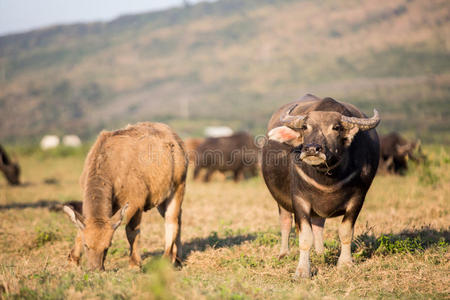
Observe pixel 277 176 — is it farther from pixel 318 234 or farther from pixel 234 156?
pixel 234 156

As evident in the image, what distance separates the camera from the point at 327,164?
6.19 meters

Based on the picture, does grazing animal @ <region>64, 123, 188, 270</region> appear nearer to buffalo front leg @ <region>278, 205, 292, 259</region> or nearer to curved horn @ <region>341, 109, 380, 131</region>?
buffalo front leg @ <region>278, 205, 292, 259</region>

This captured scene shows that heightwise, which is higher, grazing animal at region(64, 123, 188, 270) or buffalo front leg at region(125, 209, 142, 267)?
grazing animal at region(64, 123, 188, 270)

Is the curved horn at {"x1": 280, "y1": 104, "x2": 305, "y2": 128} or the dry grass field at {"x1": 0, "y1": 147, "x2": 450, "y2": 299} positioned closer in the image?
the dry grass field at {"x1": 0, "y1": 147, "x2": 450, "y2": 299}

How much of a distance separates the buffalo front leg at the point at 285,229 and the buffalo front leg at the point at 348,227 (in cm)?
105

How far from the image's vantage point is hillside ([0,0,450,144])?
79.8m

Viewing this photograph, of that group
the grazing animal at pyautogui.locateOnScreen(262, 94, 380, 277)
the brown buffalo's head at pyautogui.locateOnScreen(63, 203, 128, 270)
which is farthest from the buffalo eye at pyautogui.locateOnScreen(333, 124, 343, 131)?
the brown buffalo's head at pyautogui.locateOnScreen(63, 203, 128, 270)

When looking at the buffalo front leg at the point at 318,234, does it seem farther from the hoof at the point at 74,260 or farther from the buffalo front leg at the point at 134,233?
the hoof at the point at 74,260

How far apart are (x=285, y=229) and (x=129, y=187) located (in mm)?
2531

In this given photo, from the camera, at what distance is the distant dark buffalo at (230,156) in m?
19.9

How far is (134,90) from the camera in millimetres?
129375

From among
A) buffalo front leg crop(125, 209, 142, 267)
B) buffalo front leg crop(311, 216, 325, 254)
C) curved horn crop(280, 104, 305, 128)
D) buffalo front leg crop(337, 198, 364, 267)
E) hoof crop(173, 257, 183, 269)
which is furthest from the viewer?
buffalo front leg crop(311, 216, 325, 254)

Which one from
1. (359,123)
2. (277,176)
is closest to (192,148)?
(277,176)

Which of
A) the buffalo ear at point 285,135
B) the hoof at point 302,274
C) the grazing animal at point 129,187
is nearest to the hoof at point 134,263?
the grazing animal at point 129,187
